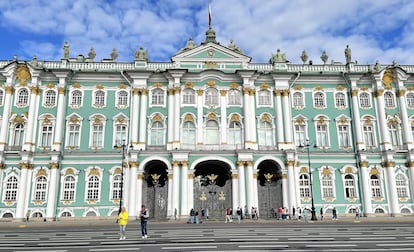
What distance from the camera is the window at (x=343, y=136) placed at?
40.1 m

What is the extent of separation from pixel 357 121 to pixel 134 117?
995 inches

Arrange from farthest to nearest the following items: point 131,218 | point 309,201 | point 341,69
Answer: point 341,69, point 309,201, point 131,218

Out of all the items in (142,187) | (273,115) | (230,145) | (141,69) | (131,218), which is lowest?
(131,218)

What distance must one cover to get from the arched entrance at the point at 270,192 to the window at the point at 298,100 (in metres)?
7.50

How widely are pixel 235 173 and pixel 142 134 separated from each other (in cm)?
1097

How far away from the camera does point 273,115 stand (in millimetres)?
40062

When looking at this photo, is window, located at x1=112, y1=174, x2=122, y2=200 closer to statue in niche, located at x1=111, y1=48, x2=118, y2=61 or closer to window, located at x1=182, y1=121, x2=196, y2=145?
window, located at x1=182, y1=121, x2=196, y2=145

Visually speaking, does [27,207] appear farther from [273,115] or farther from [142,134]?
[273,115]

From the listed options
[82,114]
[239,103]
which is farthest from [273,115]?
[82,114]

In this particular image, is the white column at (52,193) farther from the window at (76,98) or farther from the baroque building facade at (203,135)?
the window at (76,98)

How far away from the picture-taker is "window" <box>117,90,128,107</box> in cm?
3991

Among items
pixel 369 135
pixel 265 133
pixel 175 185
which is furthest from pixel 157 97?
pixel 369 135

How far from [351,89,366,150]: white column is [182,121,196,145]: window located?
1841cm

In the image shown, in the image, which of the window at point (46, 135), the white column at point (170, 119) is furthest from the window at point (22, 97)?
the white column at point (170, 119)
